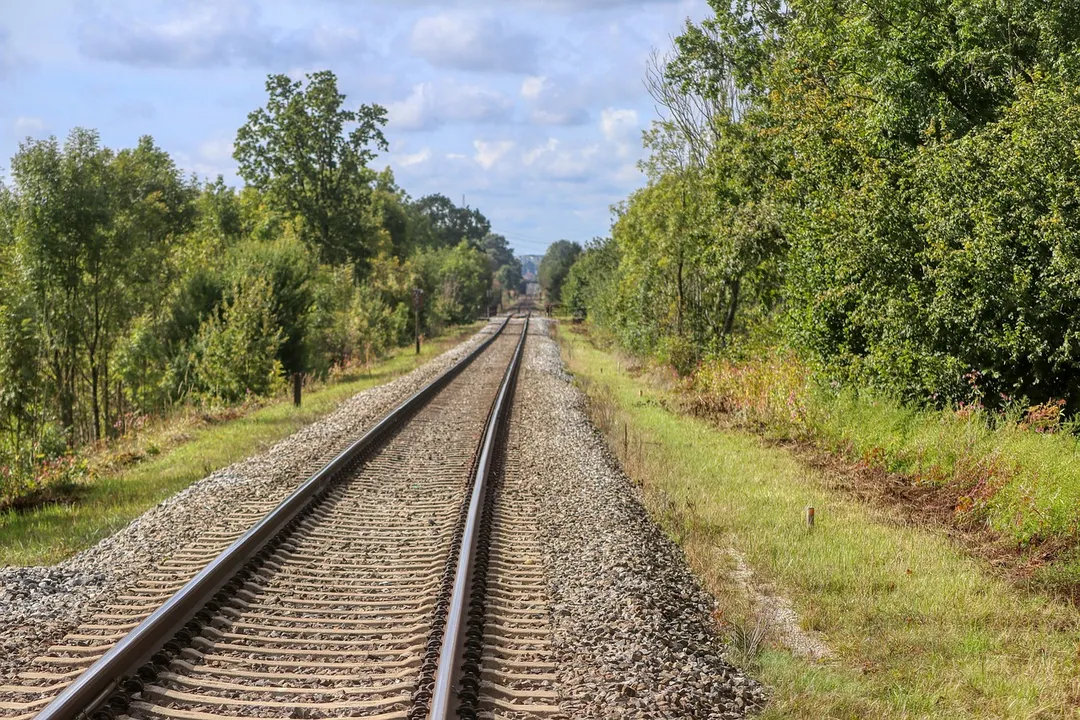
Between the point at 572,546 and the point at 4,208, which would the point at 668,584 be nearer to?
the point at 572,546

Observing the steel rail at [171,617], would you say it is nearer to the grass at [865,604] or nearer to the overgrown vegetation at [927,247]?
the grass at [865,604]

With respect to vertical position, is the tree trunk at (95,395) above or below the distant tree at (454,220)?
below

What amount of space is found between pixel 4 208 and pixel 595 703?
1779 cm

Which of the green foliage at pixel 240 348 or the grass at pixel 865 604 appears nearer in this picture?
the grass at pixel 865 604

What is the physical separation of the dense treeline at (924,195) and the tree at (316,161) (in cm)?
3353

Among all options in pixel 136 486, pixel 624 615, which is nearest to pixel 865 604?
pixel 624 615

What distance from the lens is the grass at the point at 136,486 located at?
8.88 meters

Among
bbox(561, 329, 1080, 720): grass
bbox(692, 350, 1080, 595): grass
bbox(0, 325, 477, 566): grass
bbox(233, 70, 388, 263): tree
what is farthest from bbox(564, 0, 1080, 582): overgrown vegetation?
bbox(233, 70, 388, 263): tree

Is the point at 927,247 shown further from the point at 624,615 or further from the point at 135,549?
the point at 135,549

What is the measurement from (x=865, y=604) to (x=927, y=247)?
619 centimetres

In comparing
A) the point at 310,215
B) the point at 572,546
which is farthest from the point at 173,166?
the point at 572,546

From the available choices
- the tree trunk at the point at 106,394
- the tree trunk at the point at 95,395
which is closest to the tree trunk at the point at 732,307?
the tree trunk at the point at 95,395

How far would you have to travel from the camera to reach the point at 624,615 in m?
6.61

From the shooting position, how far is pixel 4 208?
18453 millimetres
